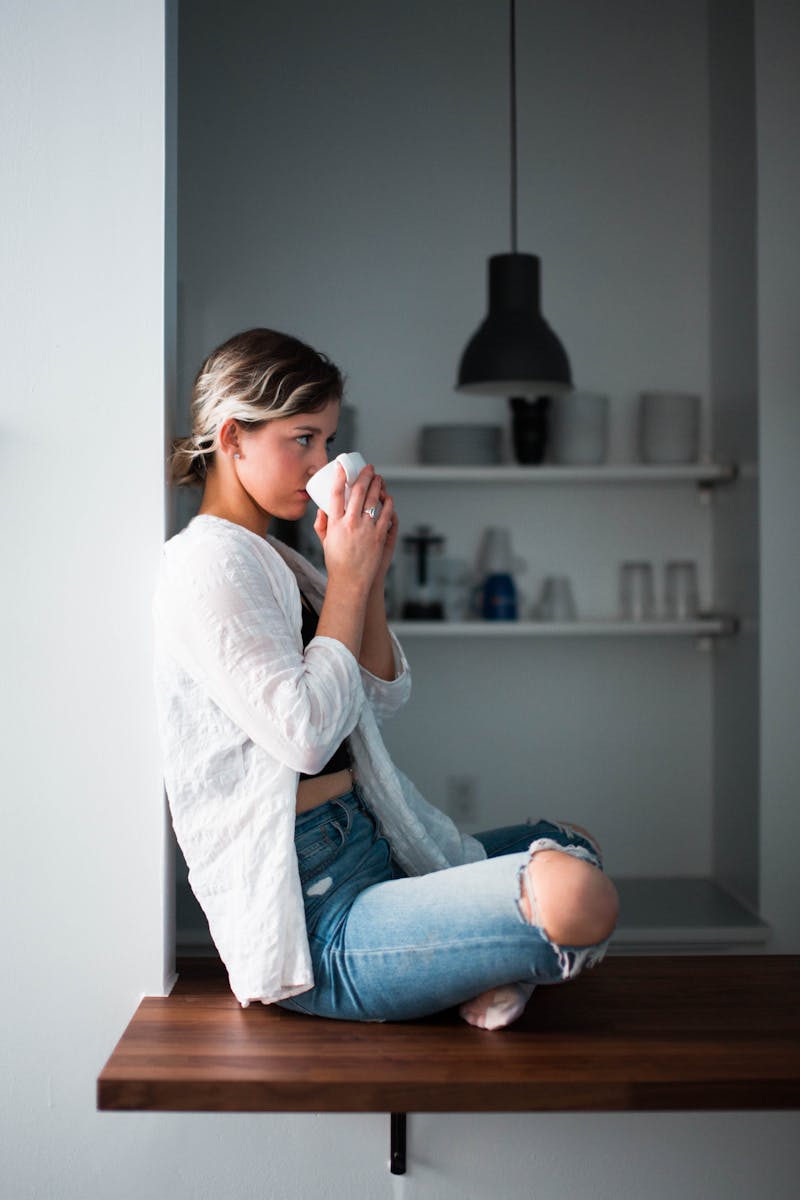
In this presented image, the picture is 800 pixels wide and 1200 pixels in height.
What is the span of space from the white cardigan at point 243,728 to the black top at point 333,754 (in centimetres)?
10

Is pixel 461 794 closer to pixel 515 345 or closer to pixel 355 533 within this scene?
pixel 515 345

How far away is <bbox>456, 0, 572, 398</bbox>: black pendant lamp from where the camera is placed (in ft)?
8.75

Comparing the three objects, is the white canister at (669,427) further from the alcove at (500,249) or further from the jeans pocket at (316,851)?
the jeans pocket at (316,851)

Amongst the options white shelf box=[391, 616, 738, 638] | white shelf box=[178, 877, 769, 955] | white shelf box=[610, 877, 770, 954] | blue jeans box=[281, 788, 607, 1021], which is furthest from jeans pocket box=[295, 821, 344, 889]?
white shelf box=[391, 616, 738, 638]

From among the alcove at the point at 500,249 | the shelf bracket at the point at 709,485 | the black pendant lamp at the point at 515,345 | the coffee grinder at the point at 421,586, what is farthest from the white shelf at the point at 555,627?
the black pendant lamp at the point at 515,345

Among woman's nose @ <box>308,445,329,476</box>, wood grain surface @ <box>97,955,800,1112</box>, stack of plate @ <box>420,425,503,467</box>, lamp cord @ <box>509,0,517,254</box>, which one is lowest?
wood grain surface @ <box>97,955,800,1112</box>

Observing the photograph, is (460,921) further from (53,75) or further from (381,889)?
(53,75)


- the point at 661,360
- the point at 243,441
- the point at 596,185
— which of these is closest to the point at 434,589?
the point at 661,360

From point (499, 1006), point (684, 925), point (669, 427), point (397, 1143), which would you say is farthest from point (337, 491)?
Result: point (669, 427)

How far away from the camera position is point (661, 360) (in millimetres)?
3451

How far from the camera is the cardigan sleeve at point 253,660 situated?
146 centimetres

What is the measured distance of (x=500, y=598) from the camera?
10.7 feet

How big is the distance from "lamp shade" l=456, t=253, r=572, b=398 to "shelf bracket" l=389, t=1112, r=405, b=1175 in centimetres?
157

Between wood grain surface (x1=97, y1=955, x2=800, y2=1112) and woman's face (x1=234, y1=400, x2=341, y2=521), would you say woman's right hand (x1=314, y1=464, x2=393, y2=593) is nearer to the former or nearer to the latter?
woman's face (x1=234, y1=400, x2=341, y2=521)
